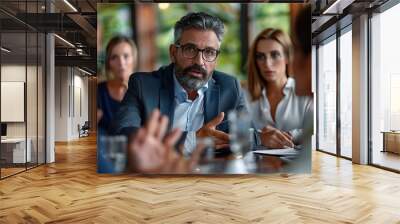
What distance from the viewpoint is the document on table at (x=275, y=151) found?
6203mm

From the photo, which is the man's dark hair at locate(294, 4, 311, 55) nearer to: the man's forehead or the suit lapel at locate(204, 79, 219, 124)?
the man's forehead

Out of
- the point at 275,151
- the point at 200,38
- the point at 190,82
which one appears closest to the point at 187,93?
the point at 190,82

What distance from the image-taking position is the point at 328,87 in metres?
10.5

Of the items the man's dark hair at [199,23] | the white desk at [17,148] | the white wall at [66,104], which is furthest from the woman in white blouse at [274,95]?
the white wall at [66,104]

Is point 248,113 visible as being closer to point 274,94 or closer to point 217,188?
point 274,94

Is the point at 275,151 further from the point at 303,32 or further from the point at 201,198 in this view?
the point at 303,32

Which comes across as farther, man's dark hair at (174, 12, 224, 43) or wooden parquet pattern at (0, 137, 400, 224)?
man's dark hair at (174, 12, 224, 43)

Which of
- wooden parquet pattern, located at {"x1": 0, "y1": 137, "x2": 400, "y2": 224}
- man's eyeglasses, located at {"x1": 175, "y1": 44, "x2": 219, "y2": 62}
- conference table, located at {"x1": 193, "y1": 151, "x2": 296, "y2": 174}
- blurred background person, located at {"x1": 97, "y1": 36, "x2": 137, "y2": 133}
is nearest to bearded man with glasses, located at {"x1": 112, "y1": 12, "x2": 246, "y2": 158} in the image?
man's eyeglasses, located at {"x1": 175, "y1": 44, "x2": 219, "y2": 62}

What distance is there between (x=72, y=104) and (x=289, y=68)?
1239cm

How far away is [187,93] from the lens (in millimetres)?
6094

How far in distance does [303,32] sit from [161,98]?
2.51 meters

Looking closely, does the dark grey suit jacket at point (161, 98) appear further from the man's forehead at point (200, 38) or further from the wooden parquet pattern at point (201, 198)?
the wooden parquet pattern at point (201, 198)

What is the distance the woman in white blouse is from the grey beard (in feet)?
2.55

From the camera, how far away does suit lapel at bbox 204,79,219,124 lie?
6.14 m
